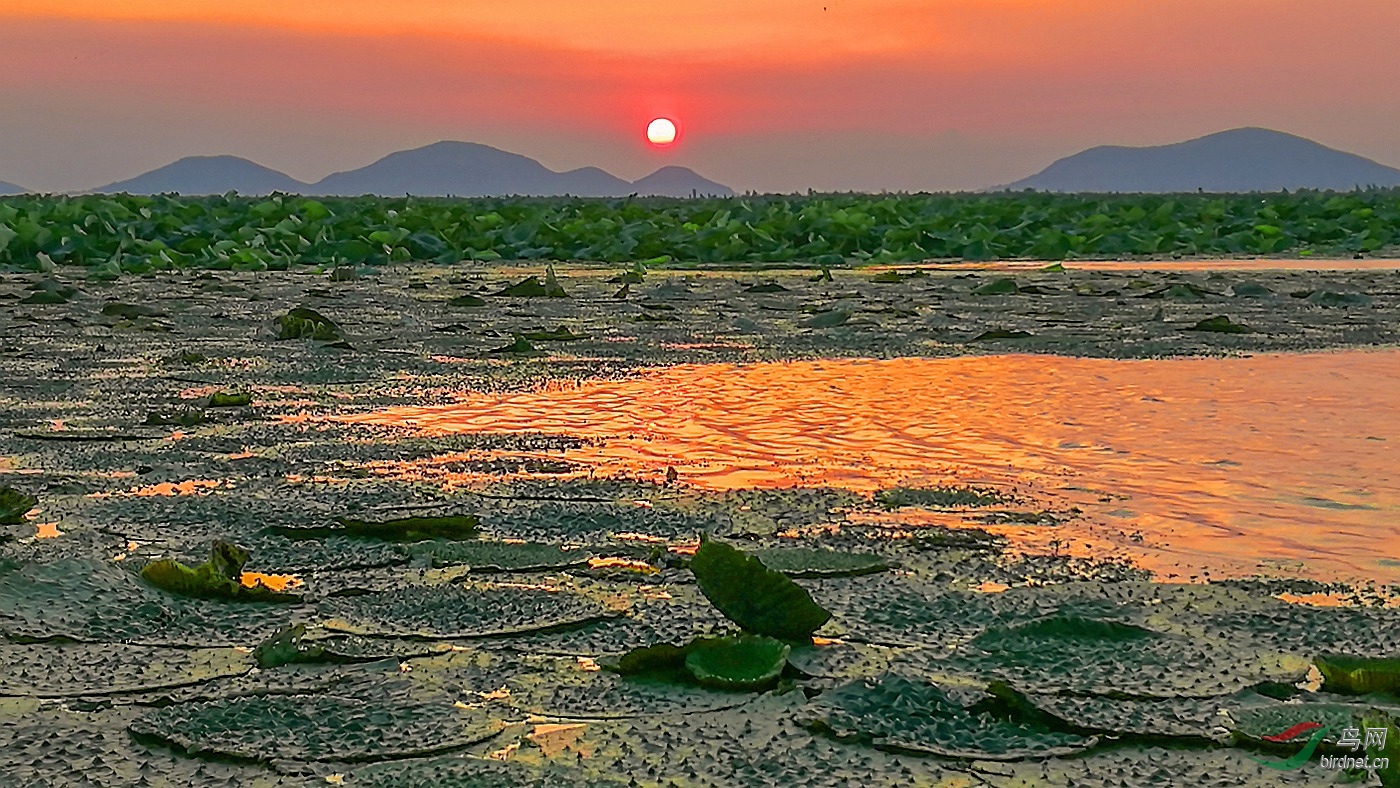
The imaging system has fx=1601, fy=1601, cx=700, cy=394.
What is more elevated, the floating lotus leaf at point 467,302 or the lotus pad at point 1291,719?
the floating lotus leaf at point 467,302

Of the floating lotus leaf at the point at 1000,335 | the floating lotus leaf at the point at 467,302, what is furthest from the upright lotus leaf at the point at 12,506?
the floating lotus leaf at the point at 467,302

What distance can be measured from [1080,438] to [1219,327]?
343 centimetres

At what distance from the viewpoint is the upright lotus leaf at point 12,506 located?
2924 mm

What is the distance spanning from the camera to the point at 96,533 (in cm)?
287

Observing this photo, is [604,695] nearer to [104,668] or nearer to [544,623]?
[544,623]

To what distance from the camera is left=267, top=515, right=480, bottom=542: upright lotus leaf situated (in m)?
2.84

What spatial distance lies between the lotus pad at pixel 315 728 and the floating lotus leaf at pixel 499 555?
2.30 feet

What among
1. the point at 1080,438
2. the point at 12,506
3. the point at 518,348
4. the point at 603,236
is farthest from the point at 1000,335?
the point at 603,236

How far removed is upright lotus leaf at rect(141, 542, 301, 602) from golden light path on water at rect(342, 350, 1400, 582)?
105 centimetres

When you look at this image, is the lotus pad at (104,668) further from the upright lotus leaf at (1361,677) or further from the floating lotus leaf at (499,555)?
the upright lotus leaf at (1361,677)

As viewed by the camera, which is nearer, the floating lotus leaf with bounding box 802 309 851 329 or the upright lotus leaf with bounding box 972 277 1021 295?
the floating lotus leaf with bounding box 802 309 851 329

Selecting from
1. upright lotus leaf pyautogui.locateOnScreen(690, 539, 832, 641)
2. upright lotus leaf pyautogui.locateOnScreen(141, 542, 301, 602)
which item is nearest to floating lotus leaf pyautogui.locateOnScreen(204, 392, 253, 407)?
upright lotus leaf pyautogui.locateOnScreen(141, 542, 301, 602)

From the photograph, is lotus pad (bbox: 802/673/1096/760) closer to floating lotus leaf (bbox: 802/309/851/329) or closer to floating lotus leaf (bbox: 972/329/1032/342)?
floating lotus leaf (bbox: 972/329/1032/342)

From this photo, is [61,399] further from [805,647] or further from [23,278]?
[23,278]
